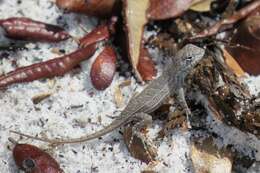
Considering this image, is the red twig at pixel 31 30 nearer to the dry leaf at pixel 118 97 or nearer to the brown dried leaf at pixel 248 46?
the dry leaf at pixel 118 97

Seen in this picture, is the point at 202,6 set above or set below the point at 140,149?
above

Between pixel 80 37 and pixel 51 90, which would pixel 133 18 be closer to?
pixel 80 37

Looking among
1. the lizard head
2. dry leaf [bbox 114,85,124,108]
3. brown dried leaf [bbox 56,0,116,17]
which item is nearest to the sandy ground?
dry leaf [bbox 114,85,124,108]

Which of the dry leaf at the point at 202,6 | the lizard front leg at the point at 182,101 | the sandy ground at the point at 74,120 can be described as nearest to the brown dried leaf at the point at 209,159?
the sandy ground at the point at 74,120

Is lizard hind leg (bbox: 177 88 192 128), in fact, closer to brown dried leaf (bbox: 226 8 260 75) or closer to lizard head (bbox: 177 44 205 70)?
lizard head (bbox: 177 44 205 70)

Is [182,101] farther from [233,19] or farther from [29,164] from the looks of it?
[29,164]

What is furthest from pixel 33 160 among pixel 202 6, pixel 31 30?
pixel 202 6
